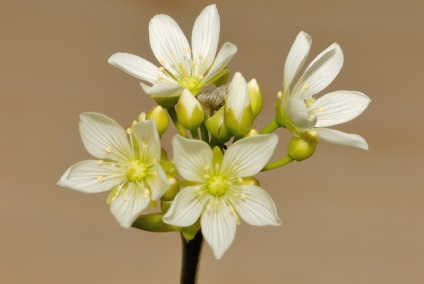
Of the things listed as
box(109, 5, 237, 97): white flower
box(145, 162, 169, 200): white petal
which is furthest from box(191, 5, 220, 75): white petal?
box(145, 162, 169, 200): white petal

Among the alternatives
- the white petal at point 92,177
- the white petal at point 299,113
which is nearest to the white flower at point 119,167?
the white petal at point 92,177

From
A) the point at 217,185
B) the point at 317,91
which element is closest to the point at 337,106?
the point at 317,91

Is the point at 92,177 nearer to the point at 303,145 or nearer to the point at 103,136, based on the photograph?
the point at 103,136

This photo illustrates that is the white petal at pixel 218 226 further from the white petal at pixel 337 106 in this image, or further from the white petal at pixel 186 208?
the white petal at pixel 337 106

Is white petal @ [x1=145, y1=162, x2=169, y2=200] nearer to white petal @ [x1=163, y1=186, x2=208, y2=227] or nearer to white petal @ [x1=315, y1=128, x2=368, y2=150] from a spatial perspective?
white petal @ [x1=163, y1=186, x2=208, y2=227]

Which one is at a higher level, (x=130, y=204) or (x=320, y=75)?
(x=320, y=75)
